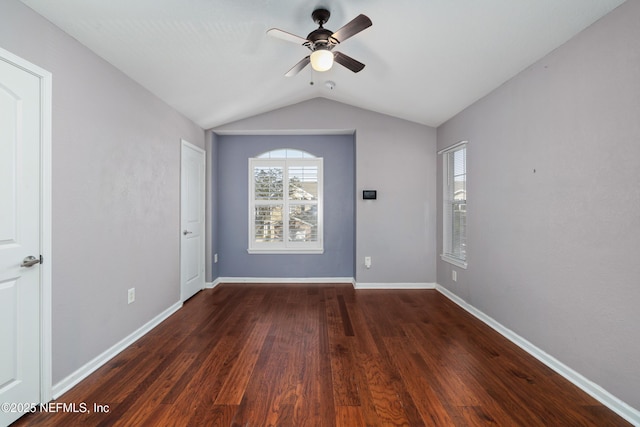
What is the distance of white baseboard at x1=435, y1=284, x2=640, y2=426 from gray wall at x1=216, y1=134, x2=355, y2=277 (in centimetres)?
224

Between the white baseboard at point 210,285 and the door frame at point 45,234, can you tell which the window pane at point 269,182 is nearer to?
the white baseboard at point 210,285

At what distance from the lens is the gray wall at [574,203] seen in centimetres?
168

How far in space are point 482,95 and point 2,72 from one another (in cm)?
387

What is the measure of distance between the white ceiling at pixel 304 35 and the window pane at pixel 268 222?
1.81 m

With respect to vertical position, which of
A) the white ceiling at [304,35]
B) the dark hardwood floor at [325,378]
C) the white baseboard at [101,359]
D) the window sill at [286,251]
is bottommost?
the dark hardwood floor at [325,378]

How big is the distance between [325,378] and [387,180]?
9.76 ft

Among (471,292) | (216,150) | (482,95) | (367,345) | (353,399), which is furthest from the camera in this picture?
(216,150)

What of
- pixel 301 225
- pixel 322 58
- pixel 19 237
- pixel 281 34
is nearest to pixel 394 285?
pixel 301 225

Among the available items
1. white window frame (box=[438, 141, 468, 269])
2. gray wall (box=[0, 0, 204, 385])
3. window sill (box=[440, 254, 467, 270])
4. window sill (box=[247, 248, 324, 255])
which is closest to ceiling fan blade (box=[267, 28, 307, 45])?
gray wall (box=[0, 0, 204, 385])

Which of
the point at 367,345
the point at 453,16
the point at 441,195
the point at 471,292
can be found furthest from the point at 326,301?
the point at 453,16

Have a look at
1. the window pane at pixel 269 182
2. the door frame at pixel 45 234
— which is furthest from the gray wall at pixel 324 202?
the door frame at pixel 45 234

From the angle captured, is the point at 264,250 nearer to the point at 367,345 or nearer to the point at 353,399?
the point at 367,345

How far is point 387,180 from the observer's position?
14.0 feet

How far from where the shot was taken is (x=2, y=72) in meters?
1.55
